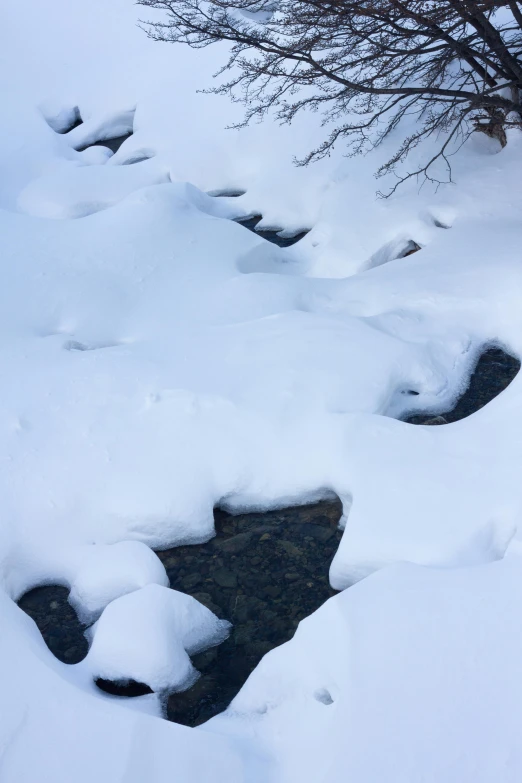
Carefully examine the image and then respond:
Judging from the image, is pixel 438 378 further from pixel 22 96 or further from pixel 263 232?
pixel 22 96

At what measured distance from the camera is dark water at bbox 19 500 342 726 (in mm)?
2979

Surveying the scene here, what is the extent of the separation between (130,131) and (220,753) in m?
8.62

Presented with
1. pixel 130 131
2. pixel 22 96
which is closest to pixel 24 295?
pixel 130 131

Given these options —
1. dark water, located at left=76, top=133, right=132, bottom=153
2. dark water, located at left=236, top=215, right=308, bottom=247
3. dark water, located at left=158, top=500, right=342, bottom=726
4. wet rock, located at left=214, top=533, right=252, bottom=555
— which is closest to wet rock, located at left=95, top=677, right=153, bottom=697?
dark water, located at left=158, top=500, right=342, bottom=726

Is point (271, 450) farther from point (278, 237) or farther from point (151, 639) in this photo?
point (278, 237)

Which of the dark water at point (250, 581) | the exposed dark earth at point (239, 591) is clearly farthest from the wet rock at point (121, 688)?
the dark water at point (250, 581)

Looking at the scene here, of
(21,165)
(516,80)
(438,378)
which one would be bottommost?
(21,165)

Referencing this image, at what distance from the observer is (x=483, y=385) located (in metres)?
4.39

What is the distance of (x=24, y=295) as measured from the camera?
5125mm

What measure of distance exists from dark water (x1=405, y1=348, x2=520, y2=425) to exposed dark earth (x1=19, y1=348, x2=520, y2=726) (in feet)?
2.90

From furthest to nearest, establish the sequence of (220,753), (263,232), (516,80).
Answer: (263,232) < (516,80) < (220,753)

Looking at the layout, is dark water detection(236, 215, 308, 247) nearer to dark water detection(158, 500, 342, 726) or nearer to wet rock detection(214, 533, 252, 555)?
dark water detection(158, 500, 342, 726)

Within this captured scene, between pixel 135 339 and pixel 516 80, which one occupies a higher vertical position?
pixel 516 80

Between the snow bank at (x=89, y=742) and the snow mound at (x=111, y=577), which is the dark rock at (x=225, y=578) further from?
the snow bank at (x=89, y=742)
